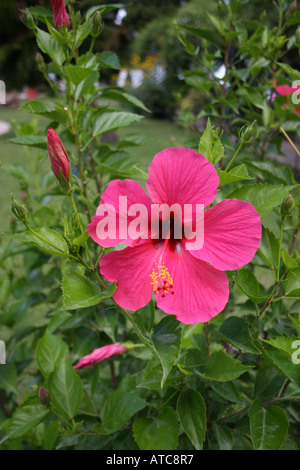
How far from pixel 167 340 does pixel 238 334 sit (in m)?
0.15

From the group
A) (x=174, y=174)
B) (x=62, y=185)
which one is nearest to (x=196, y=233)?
(x=174, y=174)

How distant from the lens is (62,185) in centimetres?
62

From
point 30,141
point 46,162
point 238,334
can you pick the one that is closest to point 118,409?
point 238,334

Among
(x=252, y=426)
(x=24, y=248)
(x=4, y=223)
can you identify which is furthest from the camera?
(x=4, y=223)

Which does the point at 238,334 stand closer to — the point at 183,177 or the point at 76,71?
the point at 183,177

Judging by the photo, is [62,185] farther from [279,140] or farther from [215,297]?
[279,140]

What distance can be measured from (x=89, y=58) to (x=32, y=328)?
3.09 ft

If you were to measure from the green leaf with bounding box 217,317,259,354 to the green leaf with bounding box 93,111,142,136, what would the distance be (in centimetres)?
57

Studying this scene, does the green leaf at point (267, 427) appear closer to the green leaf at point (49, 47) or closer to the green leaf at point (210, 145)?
the green leaf at point (210, 145)

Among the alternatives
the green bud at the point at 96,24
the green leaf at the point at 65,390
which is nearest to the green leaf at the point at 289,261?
the green leaf at the point at 65,390

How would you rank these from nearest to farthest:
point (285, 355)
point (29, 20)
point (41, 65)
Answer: point (285, 355) < point (29, 20) < point (41, 65)

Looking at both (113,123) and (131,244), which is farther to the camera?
(113,123)

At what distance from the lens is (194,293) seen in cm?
61

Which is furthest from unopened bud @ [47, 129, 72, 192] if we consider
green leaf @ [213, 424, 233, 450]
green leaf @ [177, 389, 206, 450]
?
green leaf @ [213, 424, 233, 450]
